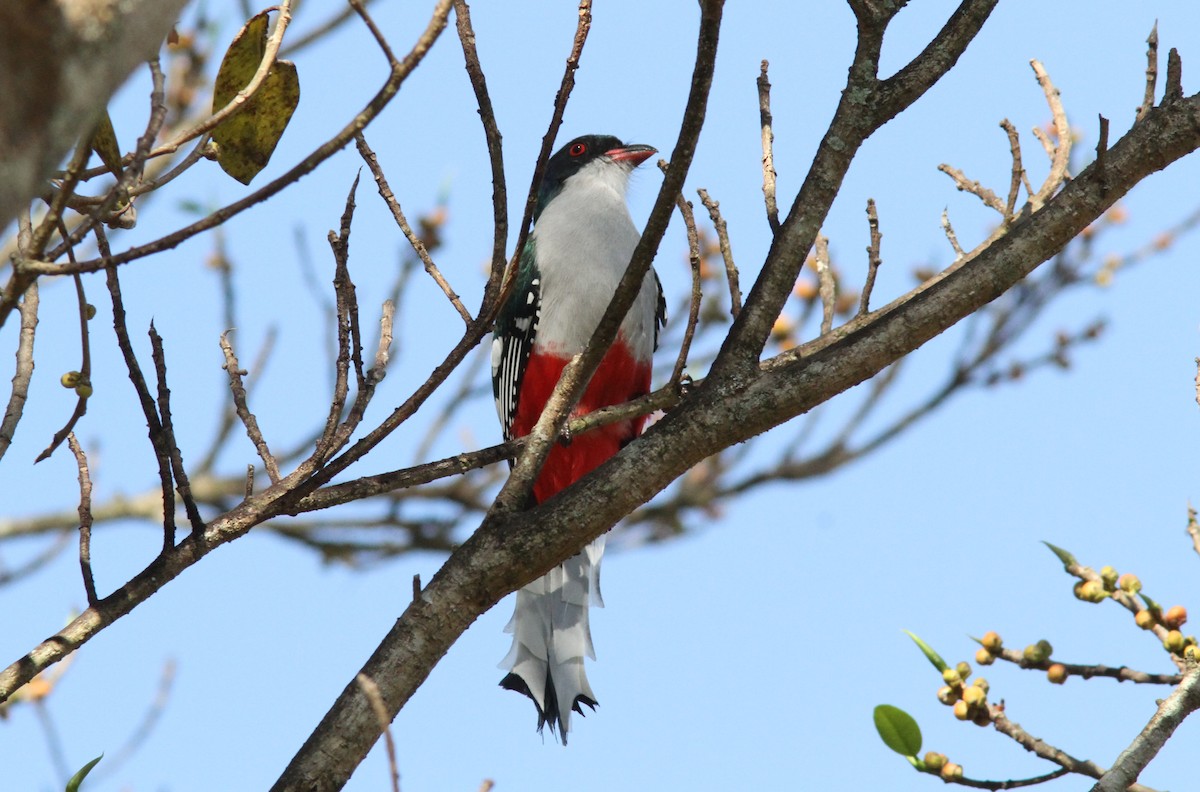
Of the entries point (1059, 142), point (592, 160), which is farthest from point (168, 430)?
point (592, 160)

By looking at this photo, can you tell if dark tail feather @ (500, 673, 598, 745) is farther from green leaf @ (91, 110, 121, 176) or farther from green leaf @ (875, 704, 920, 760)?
green leaf @ (91, 110, 121, 176)

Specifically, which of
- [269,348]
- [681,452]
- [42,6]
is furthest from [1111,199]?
[269,348]

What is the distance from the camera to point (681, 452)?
7.64 ft

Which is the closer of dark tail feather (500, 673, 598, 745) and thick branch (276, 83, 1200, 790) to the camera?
thick branch (276, 83, 1200, 790)

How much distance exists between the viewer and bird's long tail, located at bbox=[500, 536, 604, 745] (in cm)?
360

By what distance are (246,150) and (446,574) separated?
0.87m

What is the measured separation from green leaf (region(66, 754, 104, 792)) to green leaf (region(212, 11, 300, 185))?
1.07 metres

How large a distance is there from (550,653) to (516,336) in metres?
1.71

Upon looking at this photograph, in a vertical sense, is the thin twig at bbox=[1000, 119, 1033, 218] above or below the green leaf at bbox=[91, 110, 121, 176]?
above

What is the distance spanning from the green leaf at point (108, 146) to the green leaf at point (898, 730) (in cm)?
182

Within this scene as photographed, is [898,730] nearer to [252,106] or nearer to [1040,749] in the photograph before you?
[1040,749]

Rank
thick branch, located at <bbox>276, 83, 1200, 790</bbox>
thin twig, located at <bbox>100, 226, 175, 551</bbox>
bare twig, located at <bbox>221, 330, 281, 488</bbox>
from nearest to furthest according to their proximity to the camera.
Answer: thin twig, located at <bbox>100, 226, 175, 551</bbox> → thick branch, located at <bbox>276, 83, 1200, 790</bbox> → bare twig, located at <bbox>221, 330, 281, 488</bbox>

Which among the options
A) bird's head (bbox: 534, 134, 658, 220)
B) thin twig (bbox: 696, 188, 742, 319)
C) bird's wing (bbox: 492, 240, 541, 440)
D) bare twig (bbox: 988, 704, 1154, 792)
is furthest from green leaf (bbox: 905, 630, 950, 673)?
bird's head (bbox: 534, 134, 658, 220)

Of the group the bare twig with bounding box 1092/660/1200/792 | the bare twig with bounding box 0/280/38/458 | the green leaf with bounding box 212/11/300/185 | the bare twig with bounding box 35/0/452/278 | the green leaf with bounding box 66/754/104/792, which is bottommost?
the bare twig with bounding box 1092/660/1200/792
